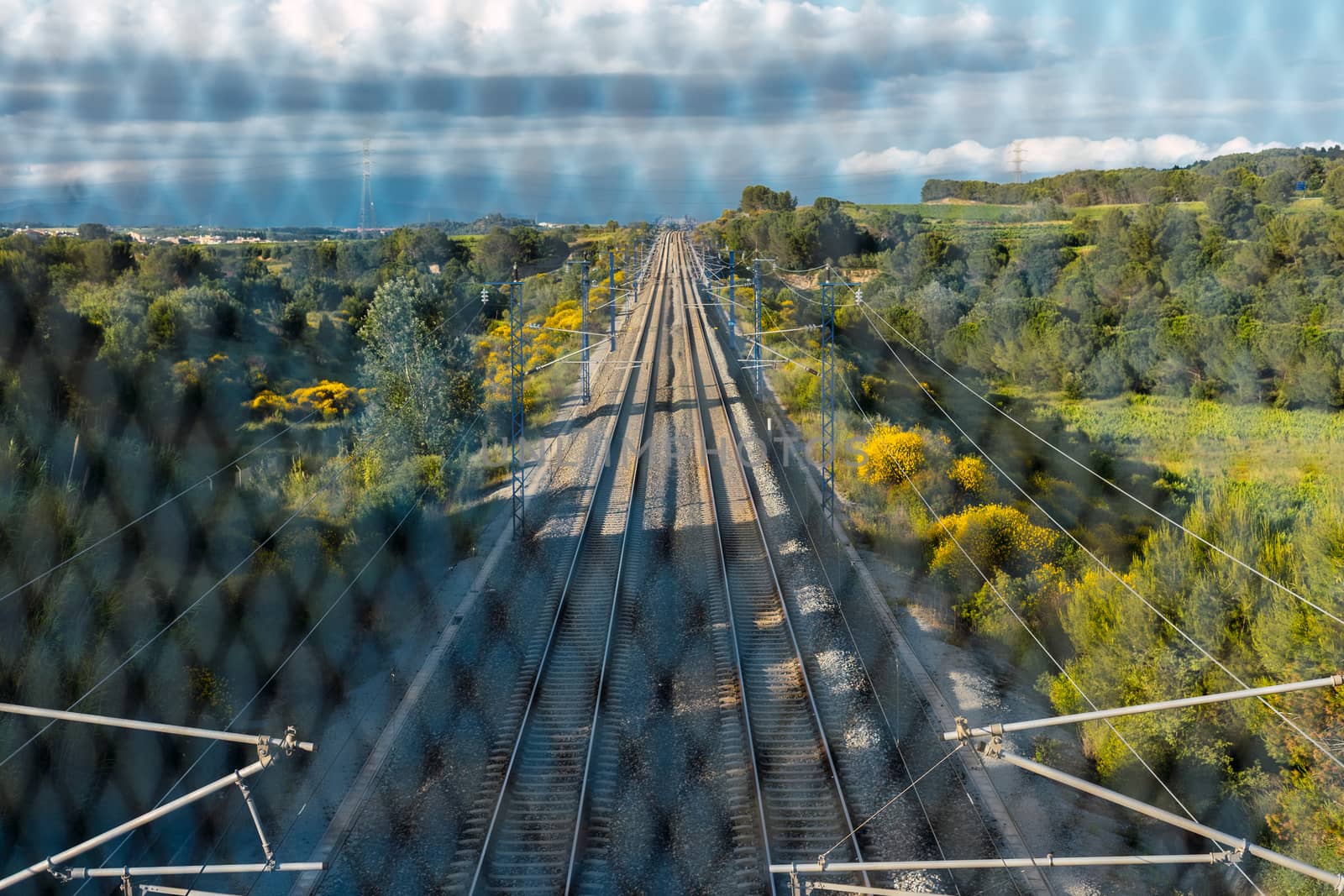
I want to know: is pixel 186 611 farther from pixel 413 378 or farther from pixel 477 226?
pixel 477 226

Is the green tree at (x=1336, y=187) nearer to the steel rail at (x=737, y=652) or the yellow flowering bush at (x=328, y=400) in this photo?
the steel rail at (x=737, y=652)

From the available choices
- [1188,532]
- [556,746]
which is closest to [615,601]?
[556,746]

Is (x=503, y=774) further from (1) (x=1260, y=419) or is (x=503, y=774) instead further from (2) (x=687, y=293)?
(2) (x=687, y=293)

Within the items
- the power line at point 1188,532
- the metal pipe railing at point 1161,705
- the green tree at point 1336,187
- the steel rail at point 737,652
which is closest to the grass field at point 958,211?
the green tree at point 1336,187

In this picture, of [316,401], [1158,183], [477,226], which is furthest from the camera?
[477,226]

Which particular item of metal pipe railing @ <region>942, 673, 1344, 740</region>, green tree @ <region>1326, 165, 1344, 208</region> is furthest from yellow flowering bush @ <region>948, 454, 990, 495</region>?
green tree @ <region>1326, 165, 1344, 208</region>

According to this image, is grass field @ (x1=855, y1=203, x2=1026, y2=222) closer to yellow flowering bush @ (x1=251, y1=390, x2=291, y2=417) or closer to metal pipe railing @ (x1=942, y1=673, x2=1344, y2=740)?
yellow flowering bush @ (x1=251, y1=390, x2=291, y2=417)

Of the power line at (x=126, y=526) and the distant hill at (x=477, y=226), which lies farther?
the distant hill at (x=477, y=226)
